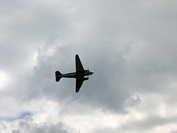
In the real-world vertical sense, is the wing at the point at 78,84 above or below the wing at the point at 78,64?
below

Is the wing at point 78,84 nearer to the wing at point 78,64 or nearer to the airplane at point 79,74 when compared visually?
the airplane at point 79,74

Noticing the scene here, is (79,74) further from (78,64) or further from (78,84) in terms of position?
(78,84)

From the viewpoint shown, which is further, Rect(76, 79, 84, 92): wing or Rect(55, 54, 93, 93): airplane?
Rect(76, 79, 84, 92): wing

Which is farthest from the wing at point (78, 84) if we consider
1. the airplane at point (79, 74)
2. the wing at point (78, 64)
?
the wing at point (78, 64)

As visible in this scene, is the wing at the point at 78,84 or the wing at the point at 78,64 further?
the wing at the point at 78,84

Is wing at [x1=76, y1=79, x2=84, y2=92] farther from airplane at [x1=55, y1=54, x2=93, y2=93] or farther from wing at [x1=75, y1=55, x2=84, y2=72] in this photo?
wing at [x1=75, y1=55, x2=84, y2=72]

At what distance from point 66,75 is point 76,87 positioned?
8.21 m

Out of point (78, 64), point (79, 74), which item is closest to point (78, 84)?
point (79, 74)

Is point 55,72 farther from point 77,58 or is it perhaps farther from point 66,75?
point 77,58

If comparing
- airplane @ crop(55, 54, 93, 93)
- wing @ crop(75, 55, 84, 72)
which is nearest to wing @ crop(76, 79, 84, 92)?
airplane @ crop(55, 54, 93, 93)

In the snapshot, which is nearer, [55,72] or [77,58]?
[77,58]

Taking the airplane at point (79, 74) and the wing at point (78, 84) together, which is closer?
the airplane at point (79, 74)

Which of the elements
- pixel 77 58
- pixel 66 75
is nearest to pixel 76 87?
pixel 66 75

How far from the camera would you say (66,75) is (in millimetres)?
125125
